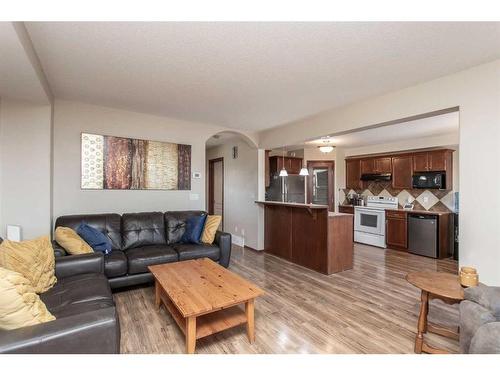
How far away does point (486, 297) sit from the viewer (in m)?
1.43

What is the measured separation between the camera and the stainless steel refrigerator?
18.1 ft

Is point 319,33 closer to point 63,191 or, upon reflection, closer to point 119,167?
point 119,167

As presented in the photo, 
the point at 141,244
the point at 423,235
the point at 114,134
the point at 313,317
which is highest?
the point at 114,134

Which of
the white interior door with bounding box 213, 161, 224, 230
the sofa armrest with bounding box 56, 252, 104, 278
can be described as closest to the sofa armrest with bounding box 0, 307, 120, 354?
the sofa armrest with bounding box 56, 252, 104, 278

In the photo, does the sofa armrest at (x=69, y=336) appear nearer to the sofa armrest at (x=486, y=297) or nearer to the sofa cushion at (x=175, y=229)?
the sofa armrest at (x=486, y=297)

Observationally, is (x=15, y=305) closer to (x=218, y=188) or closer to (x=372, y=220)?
(x=218, y=188)

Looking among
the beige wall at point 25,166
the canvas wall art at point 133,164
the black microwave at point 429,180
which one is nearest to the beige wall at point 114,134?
the canvas wall art at point 133,164

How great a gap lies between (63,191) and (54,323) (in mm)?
2740

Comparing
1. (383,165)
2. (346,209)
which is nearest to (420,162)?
(383,165)

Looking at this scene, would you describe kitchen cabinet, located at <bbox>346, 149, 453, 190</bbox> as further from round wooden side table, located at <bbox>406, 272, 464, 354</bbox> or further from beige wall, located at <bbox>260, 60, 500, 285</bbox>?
round wooden side table, located at <bbox>406, 272, 464, 354</bbox>

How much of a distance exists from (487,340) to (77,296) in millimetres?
2543

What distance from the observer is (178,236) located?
3.64 meters

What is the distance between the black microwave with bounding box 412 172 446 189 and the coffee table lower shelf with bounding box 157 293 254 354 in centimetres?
473
